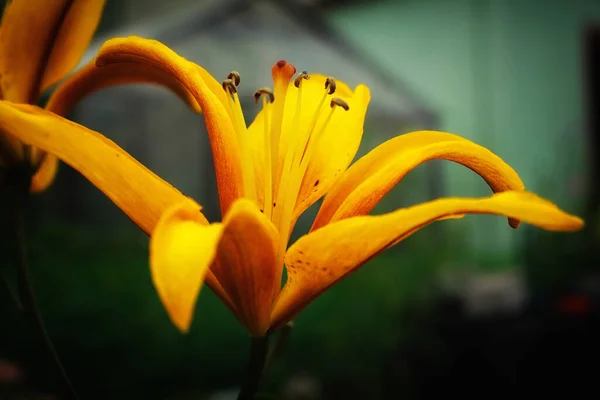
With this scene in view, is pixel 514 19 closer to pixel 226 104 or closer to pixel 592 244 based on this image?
pixel 592 244

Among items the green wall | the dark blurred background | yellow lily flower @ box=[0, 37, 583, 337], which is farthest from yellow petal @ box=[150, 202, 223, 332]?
the green wall

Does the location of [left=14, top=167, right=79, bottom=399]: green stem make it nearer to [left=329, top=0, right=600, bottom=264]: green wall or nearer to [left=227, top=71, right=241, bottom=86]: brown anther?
[left=227, top=71, right=241, bottom=86]: brown anther

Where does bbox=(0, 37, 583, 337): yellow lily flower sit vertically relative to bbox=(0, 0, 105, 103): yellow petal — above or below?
below

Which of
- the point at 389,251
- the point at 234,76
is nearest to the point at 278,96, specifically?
the point at 234,76

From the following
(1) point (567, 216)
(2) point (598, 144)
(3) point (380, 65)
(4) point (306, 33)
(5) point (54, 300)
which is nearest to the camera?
(1) point (567, 216)

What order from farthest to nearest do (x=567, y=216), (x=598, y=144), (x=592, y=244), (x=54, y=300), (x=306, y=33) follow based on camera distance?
1. (x=598, y=144)
2. (x=592, y=244)
3. (x=306, y=33)
4. (x=54, y=300)
5. (x=567, y=216)

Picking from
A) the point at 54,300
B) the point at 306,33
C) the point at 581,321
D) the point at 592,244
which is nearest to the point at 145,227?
the point at 54,300

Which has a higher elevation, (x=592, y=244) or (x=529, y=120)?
(x=529, y=120)

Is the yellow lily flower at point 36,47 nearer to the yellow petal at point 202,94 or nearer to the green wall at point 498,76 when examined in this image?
the yellow petal at point 202,94

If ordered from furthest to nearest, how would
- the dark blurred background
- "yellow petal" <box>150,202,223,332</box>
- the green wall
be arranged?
the green wall → the dark blurred background → "yellow petal" <box>150,202,223,332</box>
